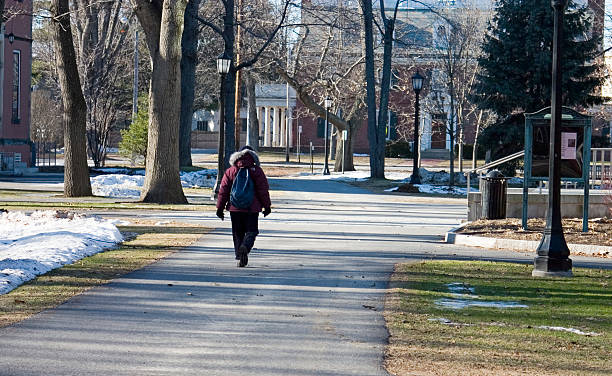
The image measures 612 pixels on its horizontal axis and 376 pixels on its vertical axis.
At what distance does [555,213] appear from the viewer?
43.9ft

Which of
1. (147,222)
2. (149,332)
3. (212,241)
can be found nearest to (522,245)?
(212,241)

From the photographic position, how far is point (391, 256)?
49.5ft

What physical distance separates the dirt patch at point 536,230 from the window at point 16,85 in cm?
2962

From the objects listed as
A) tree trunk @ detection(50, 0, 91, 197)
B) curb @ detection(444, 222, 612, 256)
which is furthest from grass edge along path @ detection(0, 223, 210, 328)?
tree trunk @ detection(50, 0, 91, 197)

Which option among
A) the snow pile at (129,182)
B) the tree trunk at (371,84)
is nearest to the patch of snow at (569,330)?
the snow pile at (129,182)

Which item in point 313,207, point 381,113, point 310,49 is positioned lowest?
point 313,207

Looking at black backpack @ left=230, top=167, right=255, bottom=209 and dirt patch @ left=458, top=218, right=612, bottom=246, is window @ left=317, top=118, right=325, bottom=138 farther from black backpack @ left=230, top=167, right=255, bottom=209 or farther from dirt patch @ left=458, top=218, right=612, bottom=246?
black backpack @ left=230, top=167, right=255, bottom=209

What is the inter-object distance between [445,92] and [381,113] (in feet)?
25.8

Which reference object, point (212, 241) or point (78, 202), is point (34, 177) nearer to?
point (78, 202)

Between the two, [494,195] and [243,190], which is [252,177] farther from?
[494,195]

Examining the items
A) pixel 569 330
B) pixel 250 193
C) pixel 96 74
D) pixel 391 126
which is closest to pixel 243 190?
pixel 250 193

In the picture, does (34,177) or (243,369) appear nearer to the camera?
(243,369)

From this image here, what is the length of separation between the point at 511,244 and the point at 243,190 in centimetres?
628

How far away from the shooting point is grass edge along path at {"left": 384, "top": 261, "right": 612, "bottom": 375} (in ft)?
24.8
